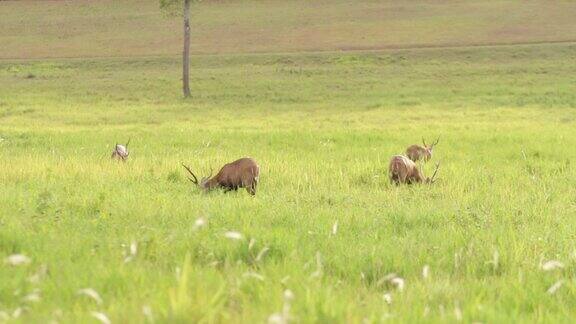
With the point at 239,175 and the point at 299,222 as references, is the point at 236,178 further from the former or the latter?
the point at 299,222

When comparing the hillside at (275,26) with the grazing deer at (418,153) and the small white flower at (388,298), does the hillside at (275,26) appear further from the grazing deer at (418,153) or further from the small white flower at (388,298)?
the small white flower at (388,298)

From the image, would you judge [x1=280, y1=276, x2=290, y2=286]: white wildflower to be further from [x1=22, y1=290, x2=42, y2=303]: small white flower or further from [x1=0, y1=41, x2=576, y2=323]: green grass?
[x1=22, y1=290, x2=42, y2=303]: small white flower

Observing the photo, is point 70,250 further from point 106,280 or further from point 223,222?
point 223,222

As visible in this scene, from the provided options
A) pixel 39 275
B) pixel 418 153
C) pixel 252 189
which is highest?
pixel 39 275

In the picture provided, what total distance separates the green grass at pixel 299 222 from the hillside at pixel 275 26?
1245 inches

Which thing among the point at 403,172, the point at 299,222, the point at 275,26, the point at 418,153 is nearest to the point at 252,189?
the point at 403,172

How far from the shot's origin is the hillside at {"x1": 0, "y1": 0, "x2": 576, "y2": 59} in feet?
182

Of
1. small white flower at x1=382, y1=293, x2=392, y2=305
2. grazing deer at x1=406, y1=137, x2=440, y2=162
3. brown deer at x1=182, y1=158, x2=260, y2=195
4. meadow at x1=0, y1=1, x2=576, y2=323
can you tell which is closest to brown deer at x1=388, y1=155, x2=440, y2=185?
meadow at x1=0, y1=1, x2=576, y2=323

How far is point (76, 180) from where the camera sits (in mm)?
10062

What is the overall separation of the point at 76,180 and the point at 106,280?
19.5ft

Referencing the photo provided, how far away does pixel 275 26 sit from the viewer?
2557 inches

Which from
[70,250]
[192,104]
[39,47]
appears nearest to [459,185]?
[70,250]

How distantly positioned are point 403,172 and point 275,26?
55949 millimetres

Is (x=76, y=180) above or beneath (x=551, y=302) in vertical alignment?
beneath
